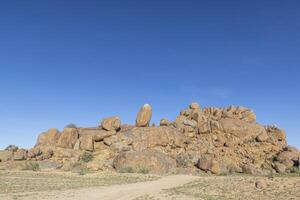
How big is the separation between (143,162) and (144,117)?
53.5 ft

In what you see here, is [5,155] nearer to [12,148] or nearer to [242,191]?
[12,148]

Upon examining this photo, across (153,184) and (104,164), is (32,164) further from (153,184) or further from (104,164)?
(153,184)

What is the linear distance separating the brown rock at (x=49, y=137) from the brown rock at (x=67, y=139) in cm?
106

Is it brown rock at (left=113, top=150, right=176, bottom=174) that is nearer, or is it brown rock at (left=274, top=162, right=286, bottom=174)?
brown rock at (left=113, top=150, right=176, bottom=174)

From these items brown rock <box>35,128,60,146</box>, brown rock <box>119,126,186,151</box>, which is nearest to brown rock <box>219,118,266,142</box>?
brown rock <box>119,126,186,151</box>

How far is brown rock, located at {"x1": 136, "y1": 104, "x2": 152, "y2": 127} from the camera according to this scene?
222ft

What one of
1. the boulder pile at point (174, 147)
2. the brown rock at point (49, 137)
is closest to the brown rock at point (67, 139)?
the boulder pile at point (174, 147)

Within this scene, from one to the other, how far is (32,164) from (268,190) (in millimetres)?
36042

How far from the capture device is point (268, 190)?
97.5ft

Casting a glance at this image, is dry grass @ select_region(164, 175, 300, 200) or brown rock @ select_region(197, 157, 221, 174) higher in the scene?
brown rock @ select_region(197, 157, 221, 174)

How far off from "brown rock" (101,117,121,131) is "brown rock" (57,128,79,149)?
213 inches

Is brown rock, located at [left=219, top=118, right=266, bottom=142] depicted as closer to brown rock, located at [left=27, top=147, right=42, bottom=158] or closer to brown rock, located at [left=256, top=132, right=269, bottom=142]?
brown rock, located at [left=256, top=132, right=269, bottom=142]

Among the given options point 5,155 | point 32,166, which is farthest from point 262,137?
point 5,155

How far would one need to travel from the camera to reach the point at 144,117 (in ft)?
224
